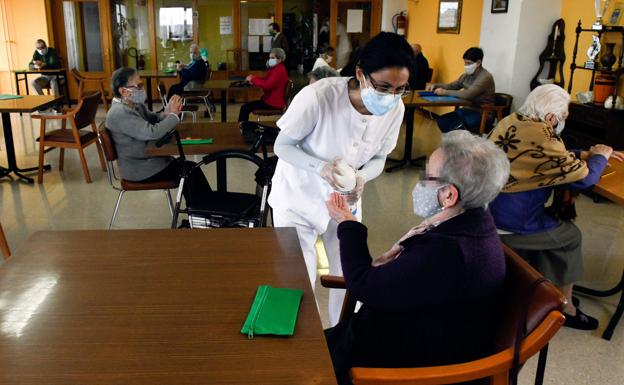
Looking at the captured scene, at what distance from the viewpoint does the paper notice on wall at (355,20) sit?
1069 cm

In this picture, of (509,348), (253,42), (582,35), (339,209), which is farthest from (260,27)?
(509,348)

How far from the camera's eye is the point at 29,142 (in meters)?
6.83

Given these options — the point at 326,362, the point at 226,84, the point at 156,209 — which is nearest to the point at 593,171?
the point at 326,362

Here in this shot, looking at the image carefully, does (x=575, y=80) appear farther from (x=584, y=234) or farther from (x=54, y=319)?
(x=54, y=319)

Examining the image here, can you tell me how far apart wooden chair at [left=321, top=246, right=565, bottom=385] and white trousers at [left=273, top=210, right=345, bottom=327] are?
31.8 inches

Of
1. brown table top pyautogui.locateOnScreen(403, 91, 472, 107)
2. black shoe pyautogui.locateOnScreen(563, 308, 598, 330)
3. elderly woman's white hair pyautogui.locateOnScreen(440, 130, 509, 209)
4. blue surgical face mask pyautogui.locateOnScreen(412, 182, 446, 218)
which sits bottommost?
black shoe pyautogui.locateOnScreen(563, 308, 598, 330)

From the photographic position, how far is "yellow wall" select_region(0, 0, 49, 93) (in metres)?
10.1

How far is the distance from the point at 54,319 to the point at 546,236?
84.0 inches

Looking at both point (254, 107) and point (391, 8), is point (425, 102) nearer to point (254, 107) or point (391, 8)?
point (254, 107)

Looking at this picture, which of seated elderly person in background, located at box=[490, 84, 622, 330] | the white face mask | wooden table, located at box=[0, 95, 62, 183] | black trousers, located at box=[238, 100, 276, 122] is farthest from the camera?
black trousers, located at box=[238, 100, 276, 122]

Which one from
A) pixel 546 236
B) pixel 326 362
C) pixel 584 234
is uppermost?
pixel 326 362

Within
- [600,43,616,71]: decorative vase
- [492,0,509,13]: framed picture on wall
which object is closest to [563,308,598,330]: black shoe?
[600,43,616,71]: decorative vase

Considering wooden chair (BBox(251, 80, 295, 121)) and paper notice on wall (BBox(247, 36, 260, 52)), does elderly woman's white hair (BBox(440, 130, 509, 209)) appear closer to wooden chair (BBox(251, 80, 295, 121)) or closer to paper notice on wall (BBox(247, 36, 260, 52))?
wooden chair (BBox(251, 80, 295, 121))

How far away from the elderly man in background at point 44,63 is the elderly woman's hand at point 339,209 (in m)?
9.01
